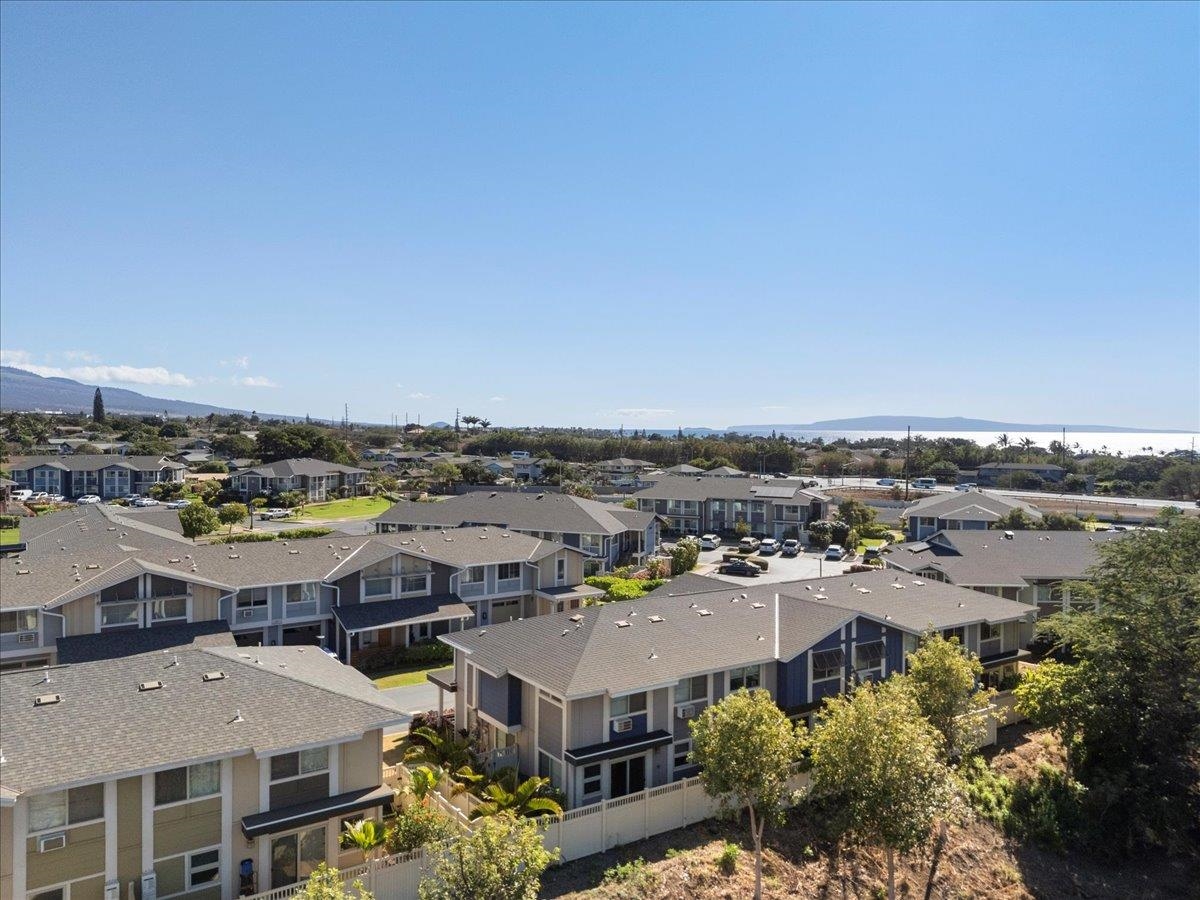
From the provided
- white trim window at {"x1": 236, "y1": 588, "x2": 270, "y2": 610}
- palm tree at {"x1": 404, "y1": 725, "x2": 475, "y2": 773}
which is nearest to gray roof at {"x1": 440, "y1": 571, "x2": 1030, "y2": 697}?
palm tree at {"x1": 404, "y1": 725, "x2": 475, "y2": 773}

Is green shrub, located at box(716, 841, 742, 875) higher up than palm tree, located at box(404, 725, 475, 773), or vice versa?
palm tree, located at box(404, 725, 475, 773)

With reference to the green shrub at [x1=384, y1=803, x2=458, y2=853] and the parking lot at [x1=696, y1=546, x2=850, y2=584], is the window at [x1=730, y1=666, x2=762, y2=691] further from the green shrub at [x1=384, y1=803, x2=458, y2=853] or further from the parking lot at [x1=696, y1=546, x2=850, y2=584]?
the parking lot at [x1=696, y1=546, x2=850, y2=584]

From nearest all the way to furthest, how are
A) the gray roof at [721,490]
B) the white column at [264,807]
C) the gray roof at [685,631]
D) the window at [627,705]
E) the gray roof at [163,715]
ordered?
the gray roof at [163,715] → the white column at [264,807] → the window at [627,705] → the gray roof at [685,631] → the gray roof at [721,490]

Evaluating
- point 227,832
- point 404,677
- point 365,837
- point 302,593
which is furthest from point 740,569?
point 227,832

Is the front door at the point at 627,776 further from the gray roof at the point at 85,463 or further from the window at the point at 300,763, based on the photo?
the gray roof at the point at 85,463

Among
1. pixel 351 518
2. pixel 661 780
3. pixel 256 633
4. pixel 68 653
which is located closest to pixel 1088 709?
pixel 661 780

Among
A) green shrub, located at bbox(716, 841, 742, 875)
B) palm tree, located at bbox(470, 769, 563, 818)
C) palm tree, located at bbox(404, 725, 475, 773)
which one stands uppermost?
palm tree, located at bbox(470, 769, 563, 818)

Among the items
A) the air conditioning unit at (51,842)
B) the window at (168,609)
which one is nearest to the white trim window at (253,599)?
the window at (168,609)
